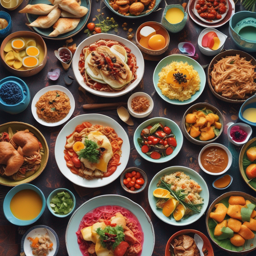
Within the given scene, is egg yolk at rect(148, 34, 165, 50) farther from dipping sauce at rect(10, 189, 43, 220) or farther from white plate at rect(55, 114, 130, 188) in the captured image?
dipping sauce at rect(10, 189, 43, 220)

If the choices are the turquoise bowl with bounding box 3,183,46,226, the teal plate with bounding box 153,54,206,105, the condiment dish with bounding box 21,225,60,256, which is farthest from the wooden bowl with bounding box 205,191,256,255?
the turquoise bowl with bounding box 3,183,46,226

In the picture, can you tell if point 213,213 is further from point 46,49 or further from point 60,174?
point 46,49

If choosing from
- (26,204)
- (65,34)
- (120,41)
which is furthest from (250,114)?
(26,204)

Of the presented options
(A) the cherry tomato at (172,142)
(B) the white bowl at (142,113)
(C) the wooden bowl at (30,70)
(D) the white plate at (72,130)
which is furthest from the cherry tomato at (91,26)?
(A) the cherry tomato at (172,142)

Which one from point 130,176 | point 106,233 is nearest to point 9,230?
point 106,233

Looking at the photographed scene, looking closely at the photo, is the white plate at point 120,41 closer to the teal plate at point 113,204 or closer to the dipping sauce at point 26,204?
the teal plate at point 113,204
